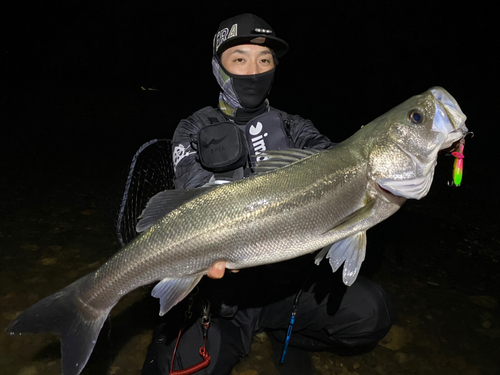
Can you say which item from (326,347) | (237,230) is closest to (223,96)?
(237,230)

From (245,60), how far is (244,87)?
1.03ft

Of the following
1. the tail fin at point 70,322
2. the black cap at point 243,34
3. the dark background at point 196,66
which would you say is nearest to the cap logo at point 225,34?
the black cap at point 243,34

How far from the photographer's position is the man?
3.04 meters

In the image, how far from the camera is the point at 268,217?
2.14 metres

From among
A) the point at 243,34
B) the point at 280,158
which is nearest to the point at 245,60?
the point at 243,34

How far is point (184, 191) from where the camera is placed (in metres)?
2.26

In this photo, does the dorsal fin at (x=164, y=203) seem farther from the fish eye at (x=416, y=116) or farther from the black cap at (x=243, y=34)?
the black cap at (x=243, y=34)

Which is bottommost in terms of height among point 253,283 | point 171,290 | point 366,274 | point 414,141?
point 366,274

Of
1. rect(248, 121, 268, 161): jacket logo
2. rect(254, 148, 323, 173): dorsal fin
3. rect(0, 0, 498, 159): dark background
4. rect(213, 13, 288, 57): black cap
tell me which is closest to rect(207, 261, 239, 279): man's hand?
rect(254, 148, 323, 173): dorsal fin

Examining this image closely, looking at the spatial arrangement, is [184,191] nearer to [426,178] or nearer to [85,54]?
[426,178]

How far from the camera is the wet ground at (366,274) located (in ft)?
10.7

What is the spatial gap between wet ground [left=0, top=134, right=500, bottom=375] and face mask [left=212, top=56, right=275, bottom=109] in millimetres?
1503

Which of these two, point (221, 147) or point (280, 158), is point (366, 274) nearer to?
point (221, 147)

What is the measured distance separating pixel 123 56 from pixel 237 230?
1661 inches
